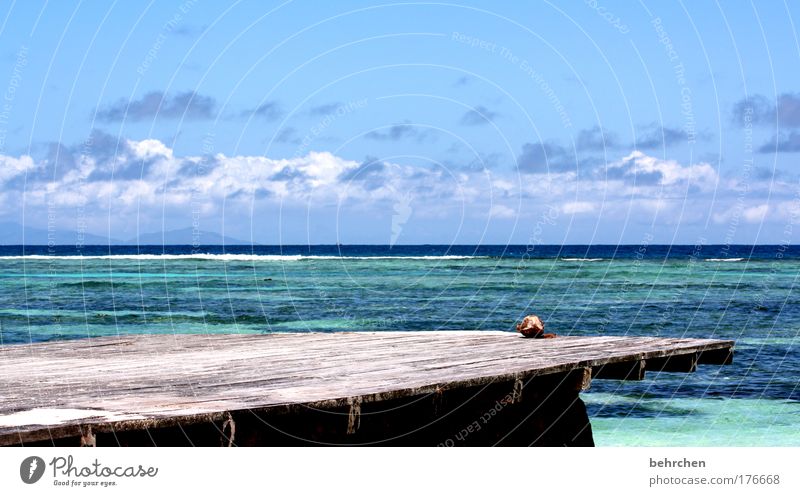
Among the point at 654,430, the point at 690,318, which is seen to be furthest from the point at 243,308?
the point at 654,430

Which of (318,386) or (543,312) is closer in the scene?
(318,386)

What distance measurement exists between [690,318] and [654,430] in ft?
58.2

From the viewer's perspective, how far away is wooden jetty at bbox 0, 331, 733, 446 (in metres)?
7.12

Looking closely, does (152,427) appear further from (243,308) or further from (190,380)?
(243,308)

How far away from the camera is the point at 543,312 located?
38219mm

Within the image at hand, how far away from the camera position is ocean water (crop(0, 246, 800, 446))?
1964 cm

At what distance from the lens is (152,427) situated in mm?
6738

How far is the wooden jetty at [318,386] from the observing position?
23.4 feet

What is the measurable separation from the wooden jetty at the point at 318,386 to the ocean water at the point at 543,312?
18.1ft

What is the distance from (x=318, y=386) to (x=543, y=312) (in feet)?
99.4

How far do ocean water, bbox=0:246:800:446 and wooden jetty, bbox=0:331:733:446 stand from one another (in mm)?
5519

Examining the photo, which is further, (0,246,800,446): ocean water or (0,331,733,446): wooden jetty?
(0,246,800,446): ocean water

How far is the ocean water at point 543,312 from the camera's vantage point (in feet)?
64.4

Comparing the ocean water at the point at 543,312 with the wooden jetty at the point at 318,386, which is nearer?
the wooden jetty at the point at 318,386
